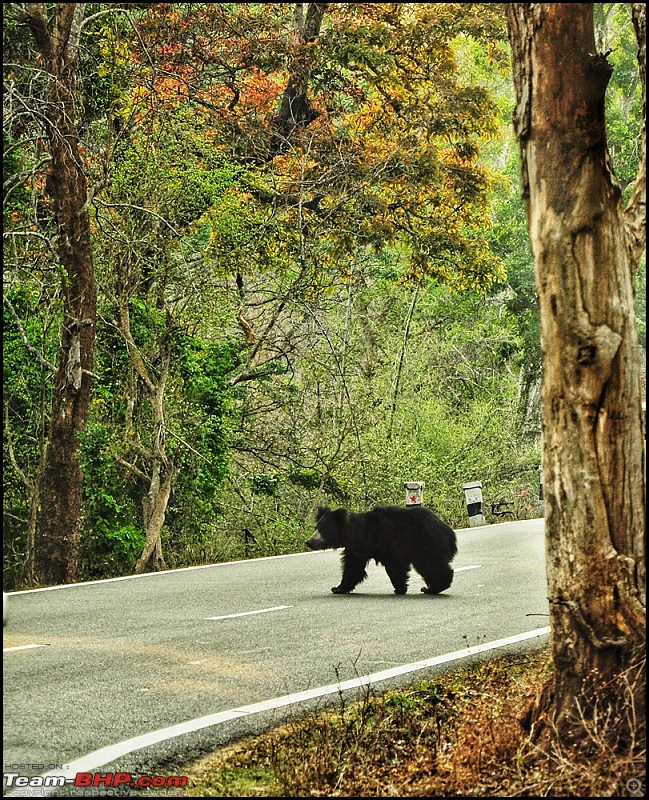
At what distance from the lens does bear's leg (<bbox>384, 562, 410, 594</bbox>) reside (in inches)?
505

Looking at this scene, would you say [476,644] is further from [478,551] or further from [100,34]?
[100,34]

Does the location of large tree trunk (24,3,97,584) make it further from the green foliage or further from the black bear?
the black bear

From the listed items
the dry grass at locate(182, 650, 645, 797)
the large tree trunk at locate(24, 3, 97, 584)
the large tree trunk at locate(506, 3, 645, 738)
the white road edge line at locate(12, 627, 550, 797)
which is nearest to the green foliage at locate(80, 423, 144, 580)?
the large tree trunk at locate(24, 3, 97, 584)

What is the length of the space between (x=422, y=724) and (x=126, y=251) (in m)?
12.1

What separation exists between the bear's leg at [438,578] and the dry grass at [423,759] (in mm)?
5552

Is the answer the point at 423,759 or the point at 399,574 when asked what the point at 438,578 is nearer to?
the point at 399,574

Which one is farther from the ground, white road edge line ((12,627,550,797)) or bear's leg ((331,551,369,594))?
bear's leg ((331,551,369,594))

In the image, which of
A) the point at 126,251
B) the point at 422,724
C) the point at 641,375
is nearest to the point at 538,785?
the point at 422,724

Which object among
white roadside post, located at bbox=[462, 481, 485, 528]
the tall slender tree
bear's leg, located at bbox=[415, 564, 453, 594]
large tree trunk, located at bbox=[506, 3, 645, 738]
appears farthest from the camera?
white roadside post, located at bbox=[462, 481, 485, 528]

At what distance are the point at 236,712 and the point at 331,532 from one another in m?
5.69

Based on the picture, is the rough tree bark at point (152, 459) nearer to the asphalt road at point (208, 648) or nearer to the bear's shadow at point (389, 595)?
the asphalt road at point (208, 648)

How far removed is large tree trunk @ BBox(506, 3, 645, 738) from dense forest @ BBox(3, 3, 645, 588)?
9.32 meters

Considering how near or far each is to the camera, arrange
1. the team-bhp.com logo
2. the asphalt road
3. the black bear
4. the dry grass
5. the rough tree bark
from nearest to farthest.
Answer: the dry grass → the team-bhp.com logo → the asphalt road → the black bear → the rough tree bark

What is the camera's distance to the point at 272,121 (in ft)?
63.1
